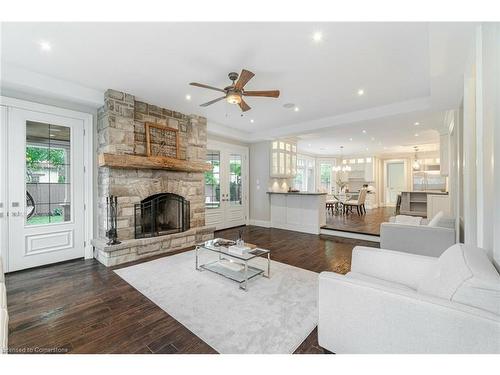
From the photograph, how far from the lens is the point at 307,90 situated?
12.6 feet

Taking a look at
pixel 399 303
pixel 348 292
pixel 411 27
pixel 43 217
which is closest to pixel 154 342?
pixel 348 292

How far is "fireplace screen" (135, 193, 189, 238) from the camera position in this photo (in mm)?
4199

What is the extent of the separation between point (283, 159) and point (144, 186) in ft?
13.9

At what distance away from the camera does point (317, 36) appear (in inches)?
94.5

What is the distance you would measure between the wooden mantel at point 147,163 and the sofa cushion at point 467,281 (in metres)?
3.89

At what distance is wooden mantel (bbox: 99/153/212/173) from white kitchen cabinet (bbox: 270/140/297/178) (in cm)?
264

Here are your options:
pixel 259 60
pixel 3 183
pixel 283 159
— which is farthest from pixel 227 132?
pixel 3 183

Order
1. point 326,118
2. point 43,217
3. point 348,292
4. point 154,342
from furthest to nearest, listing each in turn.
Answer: point 326,118, point 43,217, point 154,342, point 348,292

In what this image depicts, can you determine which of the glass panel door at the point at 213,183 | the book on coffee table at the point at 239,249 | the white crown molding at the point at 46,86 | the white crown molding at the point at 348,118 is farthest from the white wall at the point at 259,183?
the white crown molding at the point at 46,86

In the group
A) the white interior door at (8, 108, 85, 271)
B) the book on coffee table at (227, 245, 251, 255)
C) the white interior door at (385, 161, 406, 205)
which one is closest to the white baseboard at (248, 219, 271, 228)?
the book on coffee table at (227, 245, 251, 255)

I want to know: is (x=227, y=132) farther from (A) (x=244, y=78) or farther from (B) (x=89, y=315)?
(B) (x=89, y=315)

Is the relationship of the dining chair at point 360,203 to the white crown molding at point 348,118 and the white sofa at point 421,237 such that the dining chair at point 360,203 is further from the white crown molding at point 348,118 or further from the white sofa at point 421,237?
the white sofa at point 421,237
